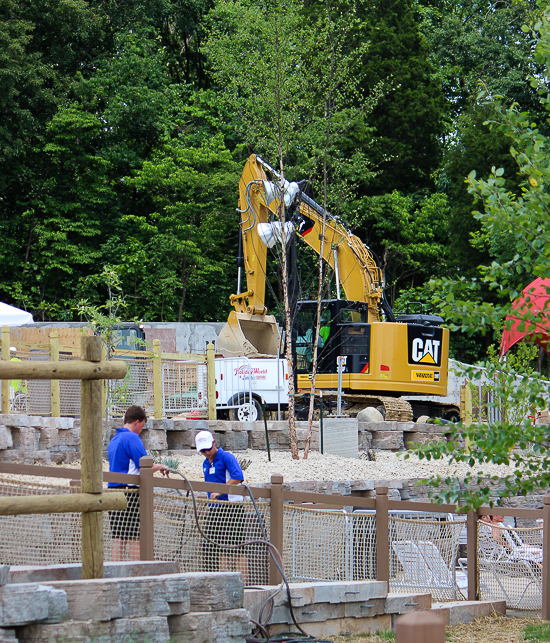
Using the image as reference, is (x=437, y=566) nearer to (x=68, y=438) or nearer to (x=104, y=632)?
(x=104, y=632)

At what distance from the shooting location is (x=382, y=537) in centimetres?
748

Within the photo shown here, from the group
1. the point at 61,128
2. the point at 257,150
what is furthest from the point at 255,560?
the point at 61,128

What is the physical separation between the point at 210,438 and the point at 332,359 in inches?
490

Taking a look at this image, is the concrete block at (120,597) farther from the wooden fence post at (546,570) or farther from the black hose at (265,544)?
the wooden fence post at (546,570)

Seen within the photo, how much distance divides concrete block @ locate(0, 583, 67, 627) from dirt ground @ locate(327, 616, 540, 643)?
3.19m

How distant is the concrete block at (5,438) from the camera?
10438mm

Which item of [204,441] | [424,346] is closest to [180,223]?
[424,346]

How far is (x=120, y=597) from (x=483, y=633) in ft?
14.7

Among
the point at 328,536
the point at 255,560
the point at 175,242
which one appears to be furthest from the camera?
the point at 175,242

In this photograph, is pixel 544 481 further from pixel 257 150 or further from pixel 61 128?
pixel 61 128

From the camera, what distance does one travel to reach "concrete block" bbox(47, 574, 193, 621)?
13.9ft

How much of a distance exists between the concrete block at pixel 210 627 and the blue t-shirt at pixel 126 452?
2.21m

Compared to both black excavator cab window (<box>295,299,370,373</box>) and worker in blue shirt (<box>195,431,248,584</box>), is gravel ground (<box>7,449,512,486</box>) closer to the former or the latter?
black excavator cab window (<box>295,299,370,373</box>)

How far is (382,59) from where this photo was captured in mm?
34531
